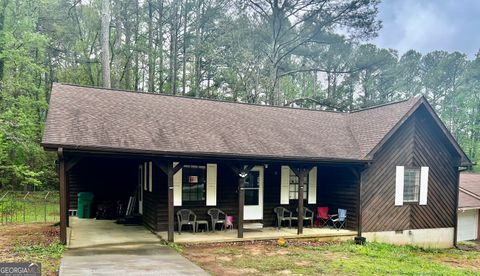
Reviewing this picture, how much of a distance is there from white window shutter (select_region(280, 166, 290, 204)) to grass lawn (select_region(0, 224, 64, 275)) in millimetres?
6681

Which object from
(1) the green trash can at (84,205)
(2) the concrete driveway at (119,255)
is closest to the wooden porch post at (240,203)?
(2) the concrete driveway at (119,255)

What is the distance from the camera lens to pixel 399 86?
31.5 m

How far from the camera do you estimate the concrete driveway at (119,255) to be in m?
6.77

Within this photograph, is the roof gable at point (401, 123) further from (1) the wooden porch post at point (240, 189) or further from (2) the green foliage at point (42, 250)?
(2) the green foliage at point (42, 250)

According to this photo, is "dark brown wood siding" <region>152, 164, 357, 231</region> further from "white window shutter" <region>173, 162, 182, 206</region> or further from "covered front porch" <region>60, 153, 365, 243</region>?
"white window shutter" <region>173, 162, 182, 206</region>

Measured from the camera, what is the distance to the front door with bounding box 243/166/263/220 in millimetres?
12109

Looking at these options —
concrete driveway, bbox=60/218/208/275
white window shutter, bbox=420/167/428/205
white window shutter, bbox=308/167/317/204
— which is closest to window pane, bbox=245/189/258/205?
white window shutter, bbox=308/167/317/204

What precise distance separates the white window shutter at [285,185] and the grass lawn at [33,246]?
6681mm

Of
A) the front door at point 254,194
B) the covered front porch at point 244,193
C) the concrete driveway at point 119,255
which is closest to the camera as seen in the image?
the concrete driveway at point 119,255

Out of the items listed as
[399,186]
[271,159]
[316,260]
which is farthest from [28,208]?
[399,186]

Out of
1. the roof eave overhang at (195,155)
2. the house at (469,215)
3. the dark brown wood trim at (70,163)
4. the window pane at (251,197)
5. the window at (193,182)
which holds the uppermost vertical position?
the roof eave overhang at (195,155)

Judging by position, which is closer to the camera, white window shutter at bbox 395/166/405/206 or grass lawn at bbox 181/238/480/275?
grass lawn at bbox 181/238/480/275

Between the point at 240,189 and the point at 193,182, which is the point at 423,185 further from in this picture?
the point at 193,182

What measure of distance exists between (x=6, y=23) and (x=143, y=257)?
57.3 feet
